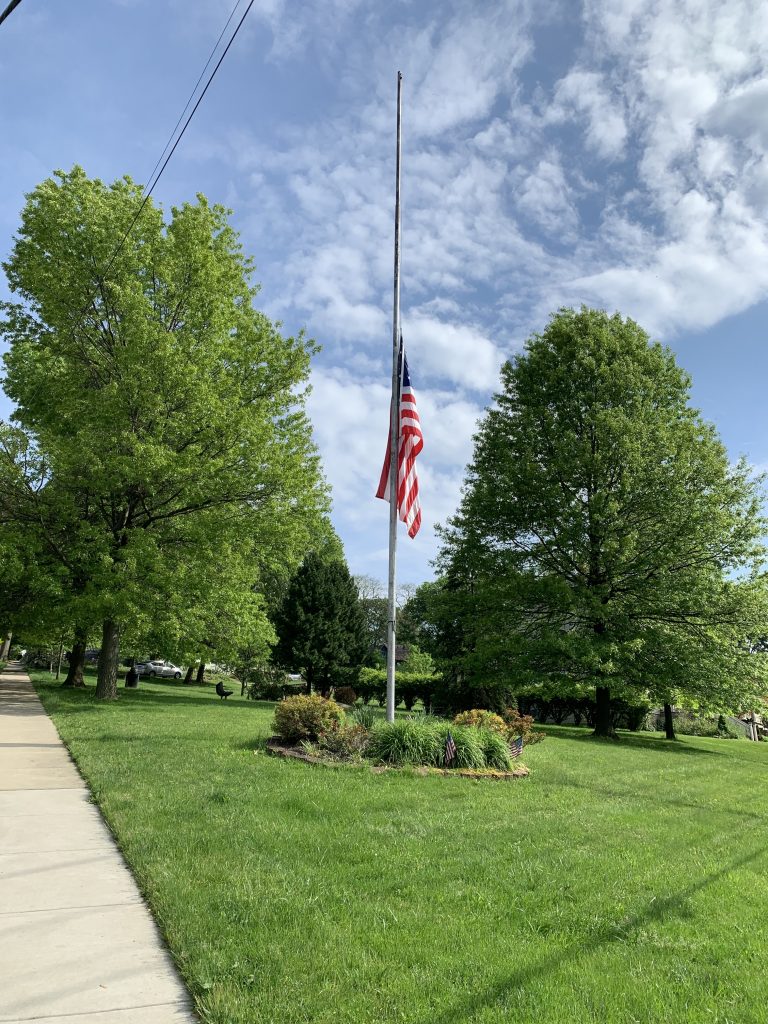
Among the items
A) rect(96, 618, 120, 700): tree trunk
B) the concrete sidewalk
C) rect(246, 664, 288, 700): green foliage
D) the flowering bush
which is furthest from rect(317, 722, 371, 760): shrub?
rect(246, 664, 288, 700): green foliage

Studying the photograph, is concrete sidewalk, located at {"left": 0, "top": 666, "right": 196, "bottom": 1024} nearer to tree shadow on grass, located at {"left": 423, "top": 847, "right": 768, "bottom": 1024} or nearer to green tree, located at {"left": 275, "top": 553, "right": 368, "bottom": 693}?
tree shadow on grass, located at {"left": 423, "top": 847, "right": 768, "bottom": 1024}

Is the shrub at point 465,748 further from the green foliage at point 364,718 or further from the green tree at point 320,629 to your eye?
the green tree at point 320,629

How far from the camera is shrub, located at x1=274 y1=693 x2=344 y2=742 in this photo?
11344 millimetres

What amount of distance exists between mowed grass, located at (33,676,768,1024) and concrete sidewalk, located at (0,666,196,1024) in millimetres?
160

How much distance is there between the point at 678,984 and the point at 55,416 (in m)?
20.6

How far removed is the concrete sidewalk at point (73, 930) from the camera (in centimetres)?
321

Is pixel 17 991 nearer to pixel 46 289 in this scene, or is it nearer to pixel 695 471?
pixel 46 289

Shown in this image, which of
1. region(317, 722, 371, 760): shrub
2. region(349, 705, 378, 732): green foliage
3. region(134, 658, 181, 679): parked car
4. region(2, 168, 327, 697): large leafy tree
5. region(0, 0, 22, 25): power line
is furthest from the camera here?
region(134, 658, 181, 679): parked car

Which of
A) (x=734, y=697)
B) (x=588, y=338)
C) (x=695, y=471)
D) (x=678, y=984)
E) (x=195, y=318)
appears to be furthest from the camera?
(x=588, y=338)

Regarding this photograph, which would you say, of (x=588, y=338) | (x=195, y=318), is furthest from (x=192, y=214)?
(x=588, y=338)

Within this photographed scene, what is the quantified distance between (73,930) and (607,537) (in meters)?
21.2

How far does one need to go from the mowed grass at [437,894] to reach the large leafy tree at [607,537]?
13404mm

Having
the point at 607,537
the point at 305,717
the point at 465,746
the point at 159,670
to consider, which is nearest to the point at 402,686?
the point at 607,537

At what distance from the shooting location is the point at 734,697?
2211 cm
